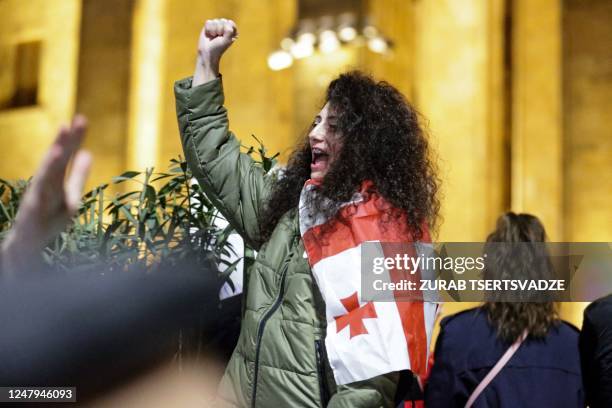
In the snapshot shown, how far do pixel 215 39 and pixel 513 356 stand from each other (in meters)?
1.48

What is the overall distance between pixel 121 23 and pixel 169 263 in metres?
6.53

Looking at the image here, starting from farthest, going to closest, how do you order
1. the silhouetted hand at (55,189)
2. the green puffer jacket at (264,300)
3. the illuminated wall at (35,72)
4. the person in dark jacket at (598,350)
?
the illuminated wall at (35,72), the person in dark jacket at (598,350), the green puffer jacket at (264,300), the silhouetted hand at (55,189)

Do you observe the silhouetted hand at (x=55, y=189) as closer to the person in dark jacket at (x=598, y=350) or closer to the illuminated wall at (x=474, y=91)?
the person in dark jacket at (x=598, y=350)

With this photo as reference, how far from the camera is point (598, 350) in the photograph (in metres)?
2.74

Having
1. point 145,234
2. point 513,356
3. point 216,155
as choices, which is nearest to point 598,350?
point 513,356

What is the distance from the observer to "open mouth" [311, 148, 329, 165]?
8.00ft

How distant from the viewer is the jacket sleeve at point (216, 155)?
2.45 m

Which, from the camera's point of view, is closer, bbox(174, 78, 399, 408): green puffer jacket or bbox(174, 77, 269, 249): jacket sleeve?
Result: bbox(174, 78, 399, 408): green puffer jacket

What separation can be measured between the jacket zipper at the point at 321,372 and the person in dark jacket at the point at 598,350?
100 centimetres

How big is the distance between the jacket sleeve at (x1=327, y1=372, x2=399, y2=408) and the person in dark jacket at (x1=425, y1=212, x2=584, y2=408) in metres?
1.08

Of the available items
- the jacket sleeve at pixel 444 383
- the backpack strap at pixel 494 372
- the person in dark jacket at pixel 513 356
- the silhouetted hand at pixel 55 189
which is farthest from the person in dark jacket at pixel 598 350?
the silhouetted hand at pixel 55 189

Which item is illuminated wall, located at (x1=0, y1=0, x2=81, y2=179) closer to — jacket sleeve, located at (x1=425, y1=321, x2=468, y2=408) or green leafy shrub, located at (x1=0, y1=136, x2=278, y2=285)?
green leafy shrub, located at (x1=0, y1=136, x2=278, y2=285)

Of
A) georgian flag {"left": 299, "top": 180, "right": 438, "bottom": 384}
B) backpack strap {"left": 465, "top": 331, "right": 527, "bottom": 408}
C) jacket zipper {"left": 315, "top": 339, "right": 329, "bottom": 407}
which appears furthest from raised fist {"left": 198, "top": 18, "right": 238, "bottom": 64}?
backpack strap {"left": 465, "top": 331, "right": 527, "bottom": 408}

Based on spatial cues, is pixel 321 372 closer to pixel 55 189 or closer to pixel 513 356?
pixel 55 189
